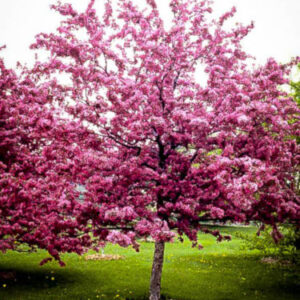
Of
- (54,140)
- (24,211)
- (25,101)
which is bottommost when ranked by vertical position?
(24,211)

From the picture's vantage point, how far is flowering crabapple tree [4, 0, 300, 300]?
21.6 ft

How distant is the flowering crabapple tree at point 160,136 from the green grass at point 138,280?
12.4ft

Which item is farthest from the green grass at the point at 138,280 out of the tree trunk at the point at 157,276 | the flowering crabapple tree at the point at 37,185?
the flowering crabapple tree at the point at 37,185

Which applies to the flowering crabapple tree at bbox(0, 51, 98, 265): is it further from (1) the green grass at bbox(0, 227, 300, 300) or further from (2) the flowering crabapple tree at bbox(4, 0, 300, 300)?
(1) the green grass at bbox(0, 227, 300, 300)

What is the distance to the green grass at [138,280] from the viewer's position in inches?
404

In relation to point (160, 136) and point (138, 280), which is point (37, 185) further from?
point (138, 280)

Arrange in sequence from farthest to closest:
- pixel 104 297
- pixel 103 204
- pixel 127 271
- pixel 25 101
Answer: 1. pixel 127 271
2. pixel 104 297
3. pixel 25 101
4. pixel 103 204

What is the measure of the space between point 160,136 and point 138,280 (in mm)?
6728

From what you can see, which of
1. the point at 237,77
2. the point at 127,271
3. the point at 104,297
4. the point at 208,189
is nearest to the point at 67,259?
the point at 127,271

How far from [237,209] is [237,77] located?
9.16ft

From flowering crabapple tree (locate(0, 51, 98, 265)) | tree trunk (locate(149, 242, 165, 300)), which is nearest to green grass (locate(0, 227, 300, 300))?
tree trunk (locate(149, 242, 165, 300))

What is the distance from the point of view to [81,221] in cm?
672

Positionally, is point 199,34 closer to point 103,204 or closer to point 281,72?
point 281,72

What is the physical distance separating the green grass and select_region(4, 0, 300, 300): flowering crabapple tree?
3.79m
